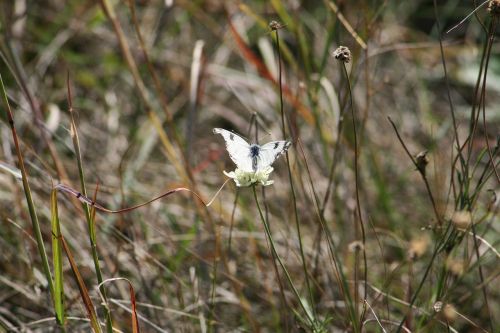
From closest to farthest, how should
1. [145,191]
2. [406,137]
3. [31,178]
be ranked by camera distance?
[31,178], [145,191], [406,137]

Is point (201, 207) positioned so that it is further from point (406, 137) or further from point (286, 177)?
point (406, 137)

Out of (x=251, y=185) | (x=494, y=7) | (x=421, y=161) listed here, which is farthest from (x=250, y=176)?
(x=494, y=7)

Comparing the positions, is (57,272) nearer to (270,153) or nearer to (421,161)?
(270,153)

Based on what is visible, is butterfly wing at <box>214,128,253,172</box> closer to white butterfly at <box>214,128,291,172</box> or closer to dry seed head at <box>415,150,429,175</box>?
white butterfly at <box>214,128,291,172</box>

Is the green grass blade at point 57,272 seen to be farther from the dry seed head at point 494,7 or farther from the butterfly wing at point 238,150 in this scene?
the dry seed head at point 494,7

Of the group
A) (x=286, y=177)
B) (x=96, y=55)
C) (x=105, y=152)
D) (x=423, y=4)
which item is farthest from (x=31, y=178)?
(x=423, y=4)

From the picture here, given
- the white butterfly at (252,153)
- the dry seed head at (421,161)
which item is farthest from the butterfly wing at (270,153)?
the dry seed head at (421,161)
